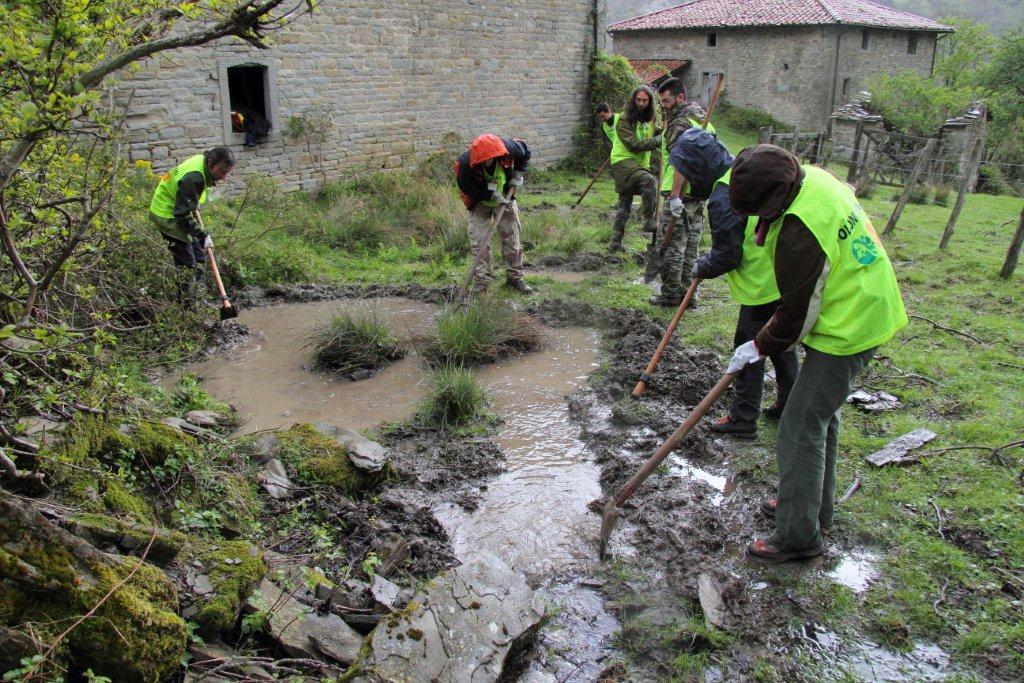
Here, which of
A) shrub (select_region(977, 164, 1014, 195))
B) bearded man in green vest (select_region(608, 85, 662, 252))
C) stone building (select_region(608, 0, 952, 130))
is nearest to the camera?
bearded man in green vest (select_region(608, 85, 662, 252))

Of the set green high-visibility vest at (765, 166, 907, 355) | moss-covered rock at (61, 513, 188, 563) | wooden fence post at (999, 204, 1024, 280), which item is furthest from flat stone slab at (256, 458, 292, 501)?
wooden fence post at (999, 204, 1024, 280)

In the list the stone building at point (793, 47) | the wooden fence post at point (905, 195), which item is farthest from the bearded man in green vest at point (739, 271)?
the stone building at point (793, 47)

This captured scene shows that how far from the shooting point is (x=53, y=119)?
2.23 meters

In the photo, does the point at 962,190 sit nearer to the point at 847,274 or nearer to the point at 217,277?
the point at 847,274

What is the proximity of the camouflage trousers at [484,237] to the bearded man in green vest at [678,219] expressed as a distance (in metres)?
1.53

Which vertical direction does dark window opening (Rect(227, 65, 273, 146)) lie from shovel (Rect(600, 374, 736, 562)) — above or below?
above

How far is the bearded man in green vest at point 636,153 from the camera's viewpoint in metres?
8.20

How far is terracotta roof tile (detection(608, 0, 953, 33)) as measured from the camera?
2656 centimetres

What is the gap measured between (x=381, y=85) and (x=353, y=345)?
8.03 m

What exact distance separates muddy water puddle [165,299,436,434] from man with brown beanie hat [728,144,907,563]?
116 inches

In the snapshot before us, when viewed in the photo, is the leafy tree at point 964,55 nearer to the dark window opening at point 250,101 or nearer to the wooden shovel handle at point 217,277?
the dark window opening at point 250,101

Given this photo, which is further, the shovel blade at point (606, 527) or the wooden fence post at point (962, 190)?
the wooden fence post at point (962, 190)

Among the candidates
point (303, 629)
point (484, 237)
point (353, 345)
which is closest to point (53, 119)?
point (303, 629)

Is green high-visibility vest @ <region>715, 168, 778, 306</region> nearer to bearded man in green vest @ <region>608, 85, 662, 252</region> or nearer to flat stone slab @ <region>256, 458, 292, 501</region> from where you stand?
flat stone slab @ <region>256, 458, 292, 501</region>
